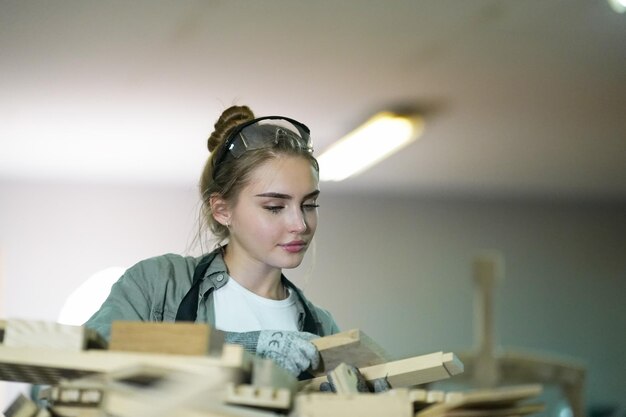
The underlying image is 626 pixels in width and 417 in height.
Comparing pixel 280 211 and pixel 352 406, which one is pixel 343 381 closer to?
pixel 352 406

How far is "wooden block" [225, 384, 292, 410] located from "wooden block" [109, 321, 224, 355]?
49 millimetres

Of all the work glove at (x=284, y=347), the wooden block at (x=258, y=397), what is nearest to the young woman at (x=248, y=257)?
the work glove at (x=284, y=347)

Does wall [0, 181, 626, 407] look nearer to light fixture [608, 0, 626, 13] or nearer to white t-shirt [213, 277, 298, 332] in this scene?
light fixture [608, 0, 626, 13]

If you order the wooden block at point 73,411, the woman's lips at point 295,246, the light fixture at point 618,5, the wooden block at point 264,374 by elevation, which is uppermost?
the light fixture at point 618,5

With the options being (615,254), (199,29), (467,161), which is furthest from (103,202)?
(615,254)

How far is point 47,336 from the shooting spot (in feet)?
3.03

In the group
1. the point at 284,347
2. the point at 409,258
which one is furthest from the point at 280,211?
the point at 409,258

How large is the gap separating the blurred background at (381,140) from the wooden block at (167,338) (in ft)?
7.22

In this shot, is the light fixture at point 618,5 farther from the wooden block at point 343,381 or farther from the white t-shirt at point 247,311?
the wooden block at point 343,381

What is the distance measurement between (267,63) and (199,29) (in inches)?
15.5

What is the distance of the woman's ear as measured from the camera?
5.52 feet

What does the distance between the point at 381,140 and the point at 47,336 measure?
12.2 ft

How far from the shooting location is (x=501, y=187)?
545 cm

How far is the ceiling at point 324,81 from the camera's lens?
3125 mm
